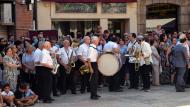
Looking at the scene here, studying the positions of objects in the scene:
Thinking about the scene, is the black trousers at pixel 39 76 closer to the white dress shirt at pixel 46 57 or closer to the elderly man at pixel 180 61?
the white dress shirt at pixel 46 57

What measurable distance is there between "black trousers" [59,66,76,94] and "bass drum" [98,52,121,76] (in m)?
1.19

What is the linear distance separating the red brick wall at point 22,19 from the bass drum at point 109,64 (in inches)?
206

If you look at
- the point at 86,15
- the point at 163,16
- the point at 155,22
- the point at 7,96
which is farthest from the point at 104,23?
the point at 7,96

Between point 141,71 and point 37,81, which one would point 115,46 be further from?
point 37,81

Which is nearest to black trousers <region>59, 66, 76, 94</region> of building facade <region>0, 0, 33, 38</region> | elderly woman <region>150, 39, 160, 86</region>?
elderly woman <region>150, 39, 160, 86</region>

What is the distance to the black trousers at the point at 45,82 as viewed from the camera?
45.2ft

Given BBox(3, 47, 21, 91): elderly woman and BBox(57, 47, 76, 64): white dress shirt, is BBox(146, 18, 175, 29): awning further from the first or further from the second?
BBox(3, 47, 21, 91): elderly woman

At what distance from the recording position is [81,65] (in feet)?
52.1

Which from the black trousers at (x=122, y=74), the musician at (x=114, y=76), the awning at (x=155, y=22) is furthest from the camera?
the awning at (x=155, y=22)

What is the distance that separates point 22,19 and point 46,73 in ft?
20.0

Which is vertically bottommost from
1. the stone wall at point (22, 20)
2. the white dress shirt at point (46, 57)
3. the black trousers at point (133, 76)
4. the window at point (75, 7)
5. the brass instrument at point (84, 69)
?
the black trousers at point (133, 76)

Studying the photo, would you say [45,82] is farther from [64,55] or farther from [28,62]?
[64,55]

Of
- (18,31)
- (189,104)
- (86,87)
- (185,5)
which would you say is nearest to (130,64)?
(86,87)

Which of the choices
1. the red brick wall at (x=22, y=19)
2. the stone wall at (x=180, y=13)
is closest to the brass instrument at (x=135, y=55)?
the red brick wall at (x=22, y=19)
